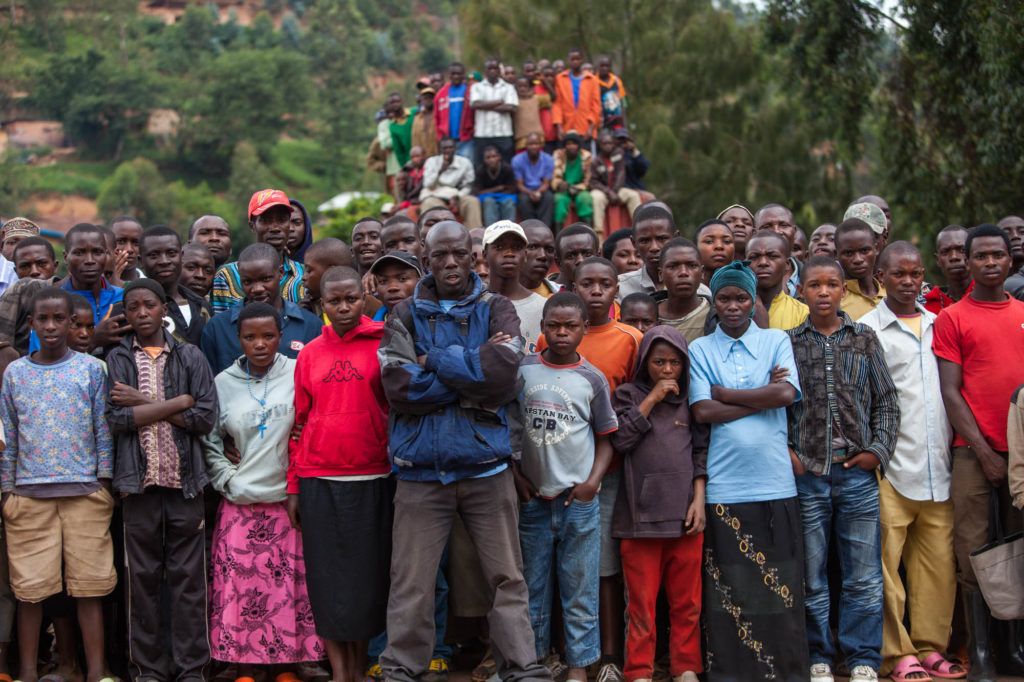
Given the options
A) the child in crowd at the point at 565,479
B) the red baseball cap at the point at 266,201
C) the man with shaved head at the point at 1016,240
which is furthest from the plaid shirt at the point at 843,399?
the red baseball cap at the point at 266,201

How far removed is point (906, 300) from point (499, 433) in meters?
2.12

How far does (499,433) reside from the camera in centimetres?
403

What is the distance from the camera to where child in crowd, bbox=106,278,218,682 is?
4238mm

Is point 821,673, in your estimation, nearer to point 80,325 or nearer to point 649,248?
point 649,248

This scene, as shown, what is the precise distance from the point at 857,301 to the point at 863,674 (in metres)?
1.86

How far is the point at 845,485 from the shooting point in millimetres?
4359

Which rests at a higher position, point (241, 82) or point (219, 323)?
point (241, 82)

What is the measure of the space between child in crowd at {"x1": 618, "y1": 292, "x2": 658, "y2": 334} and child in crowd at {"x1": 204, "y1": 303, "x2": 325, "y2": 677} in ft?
5.33

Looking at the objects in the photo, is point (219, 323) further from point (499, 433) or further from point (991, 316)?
point (991, 316)

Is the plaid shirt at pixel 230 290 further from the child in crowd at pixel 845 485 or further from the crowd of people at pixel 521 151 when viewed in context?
the crowd of people at pixel 521 151

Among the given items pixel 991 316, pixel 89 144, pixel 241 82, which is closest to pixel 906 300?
pixel 991 316

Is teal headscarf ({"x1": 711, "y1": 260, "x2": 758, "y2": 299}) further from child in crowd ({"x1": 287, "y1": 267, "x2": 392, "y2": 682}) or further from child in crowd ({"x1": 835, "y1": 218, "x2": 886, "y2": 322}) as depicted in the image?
child in crowd ({"x1": 287, "y1": 267, "x2": 392, "y2": 682})

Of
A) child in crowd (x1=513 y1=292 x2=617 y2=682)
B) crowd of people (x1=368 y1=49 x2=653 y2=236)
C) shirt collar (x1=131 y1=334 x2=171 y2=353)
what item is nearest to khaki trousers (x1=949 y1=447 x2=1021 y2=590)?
child in crowd (x1=513 y1=292 x2=617 y2=682)

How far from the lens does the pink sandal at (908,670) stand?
437cm
